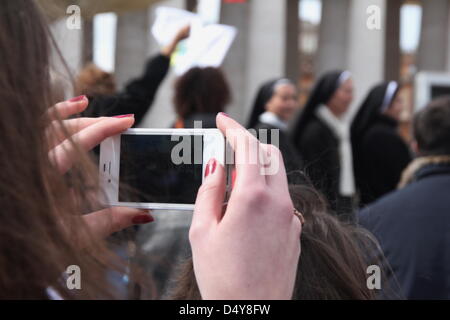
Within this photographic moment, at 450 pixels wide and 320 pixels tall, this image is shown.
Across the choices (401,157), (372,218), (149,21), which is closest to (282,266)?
(372,218)

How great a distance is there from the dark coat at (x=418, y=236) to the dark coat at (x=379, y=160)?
2.08 meters

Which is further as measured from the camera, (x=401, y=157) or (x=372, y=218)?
(x=401, y=157)

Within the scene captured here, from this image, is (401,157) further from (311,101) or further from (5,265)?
(5,265)

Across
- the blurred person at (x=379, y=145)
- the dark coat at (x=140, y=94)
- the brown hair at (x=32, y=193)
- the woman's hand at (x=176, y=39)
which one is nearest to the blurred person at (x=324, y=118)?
the blurred person at (x=379, y=145)

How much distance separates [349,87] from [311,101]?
16.8 inches

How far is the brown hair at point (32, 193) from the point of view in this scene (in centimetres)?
81

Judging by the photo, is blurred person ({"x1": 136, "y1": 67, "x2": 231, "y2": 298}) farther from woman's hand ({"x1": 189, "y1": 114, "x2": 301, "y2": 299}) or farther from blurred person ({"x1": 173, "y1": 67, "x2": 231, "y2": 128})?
woman's hand ({"x1": 189, "y1": 114, "x2": 301, "y2": 299})

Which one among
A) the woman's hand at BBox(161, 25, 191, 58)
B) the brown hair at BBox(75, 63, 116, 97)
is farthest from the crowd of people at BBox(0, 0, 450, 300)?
the woman's hand at BBox(161, 25, 191, 58)

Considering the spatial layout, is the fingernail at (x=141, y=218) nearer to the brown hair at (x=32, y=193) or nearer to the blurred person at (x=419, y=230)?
the brown hair at (x=32, y=193)

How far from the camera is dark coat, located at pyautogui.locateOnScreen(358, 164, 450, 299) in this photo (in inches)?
105

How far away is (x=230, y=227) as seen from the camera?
2.93 ft

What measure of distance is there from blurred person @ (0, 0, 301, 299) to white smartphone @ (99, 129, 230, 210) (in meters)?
0.15

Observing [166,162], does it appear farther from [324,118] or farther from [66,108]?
[324,118]
